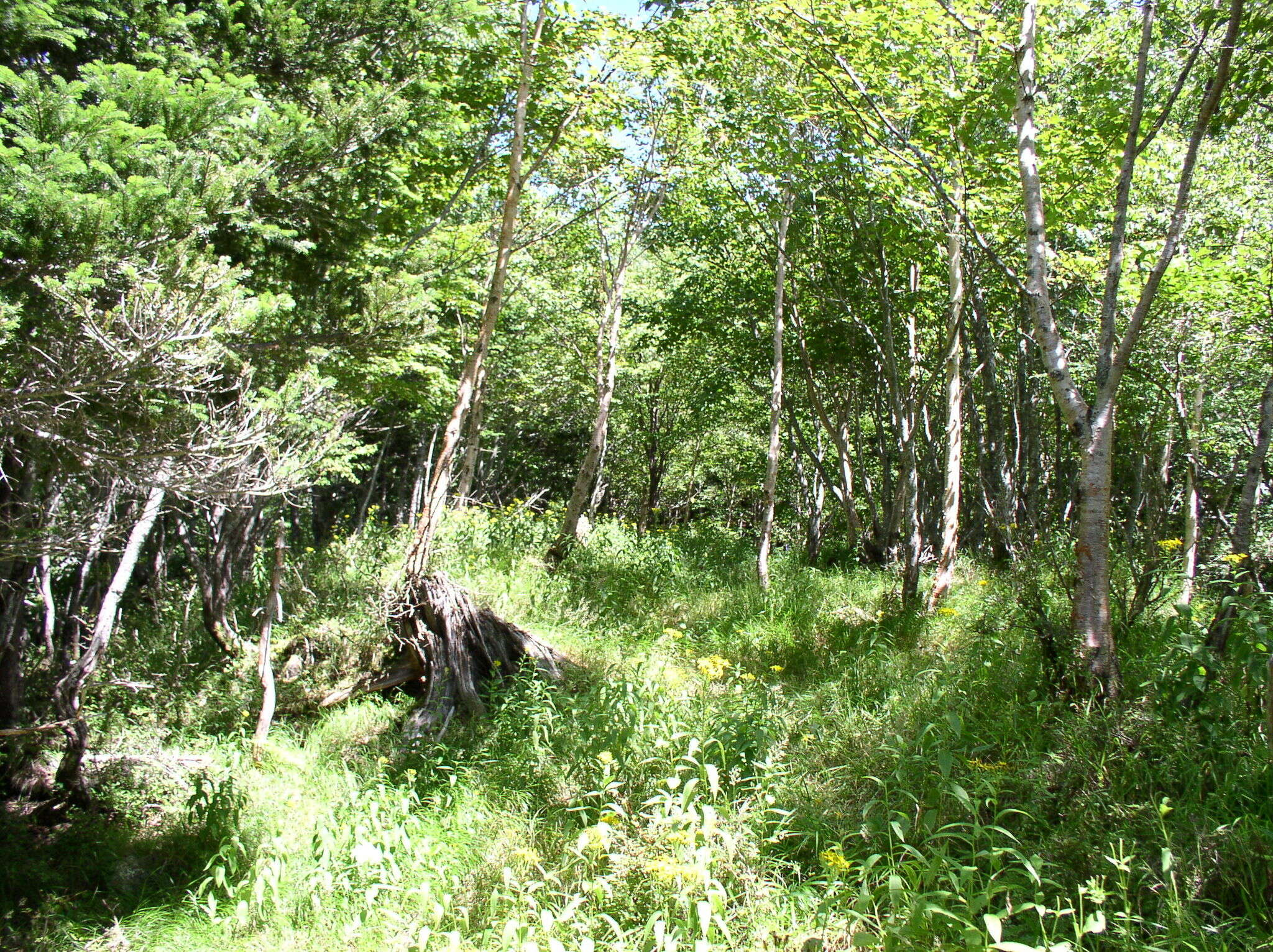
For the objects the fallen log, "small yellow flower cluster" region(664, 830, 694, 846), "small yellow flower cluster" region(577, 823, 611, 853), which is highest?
"small yellow flower cluster" region(664, 830, 694, 846)

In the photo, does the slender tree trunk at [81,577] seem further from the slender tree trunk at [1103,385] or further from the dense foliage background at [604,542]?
the slender tree trunk at [1103,385]

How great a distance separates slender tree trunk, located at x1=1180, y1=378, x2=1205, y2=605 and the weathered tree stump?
4.94 metres

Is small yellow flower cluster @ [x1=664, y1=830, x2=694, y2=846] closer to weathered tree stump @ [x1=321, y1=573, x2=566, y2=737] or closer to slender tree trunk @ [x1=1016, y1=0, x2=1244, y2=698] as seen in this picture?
slender tree trunk @ [x1=1016, y1=0, x2=1244, y2=698]

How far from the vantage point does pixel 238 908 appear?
3.62 m

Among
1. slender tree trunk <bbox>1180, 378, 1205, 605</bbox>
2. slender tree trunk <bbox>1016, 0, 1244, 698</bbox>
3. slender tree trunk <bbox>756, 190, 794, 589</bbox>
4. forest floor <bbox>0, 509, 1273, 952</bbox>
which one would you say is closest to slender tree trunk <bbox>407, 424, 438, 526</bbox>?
slender tree trunk <bbox>756, 190, 794, 589</bbox>

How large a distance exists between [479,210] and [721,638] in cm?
797

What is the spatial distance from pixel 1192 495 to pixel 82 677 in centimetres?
→ 1043

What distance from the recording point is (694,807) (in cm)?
347

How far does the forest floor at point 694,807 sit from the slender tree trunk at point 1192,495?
97 centimetres

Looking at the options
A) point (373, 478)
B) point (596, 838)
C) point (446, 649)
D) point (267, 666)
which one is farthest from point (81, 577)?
point (373, 478)

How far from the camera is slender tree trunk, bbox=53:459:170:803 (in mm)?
5180

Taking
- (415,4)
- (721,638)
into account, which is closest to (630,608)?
(721,638)

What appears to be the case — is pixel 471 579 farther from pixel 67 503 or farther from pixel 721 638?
pixel 67 503

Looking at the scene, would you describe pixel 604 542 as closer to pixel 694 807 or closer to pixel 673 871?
pixel 694 807
